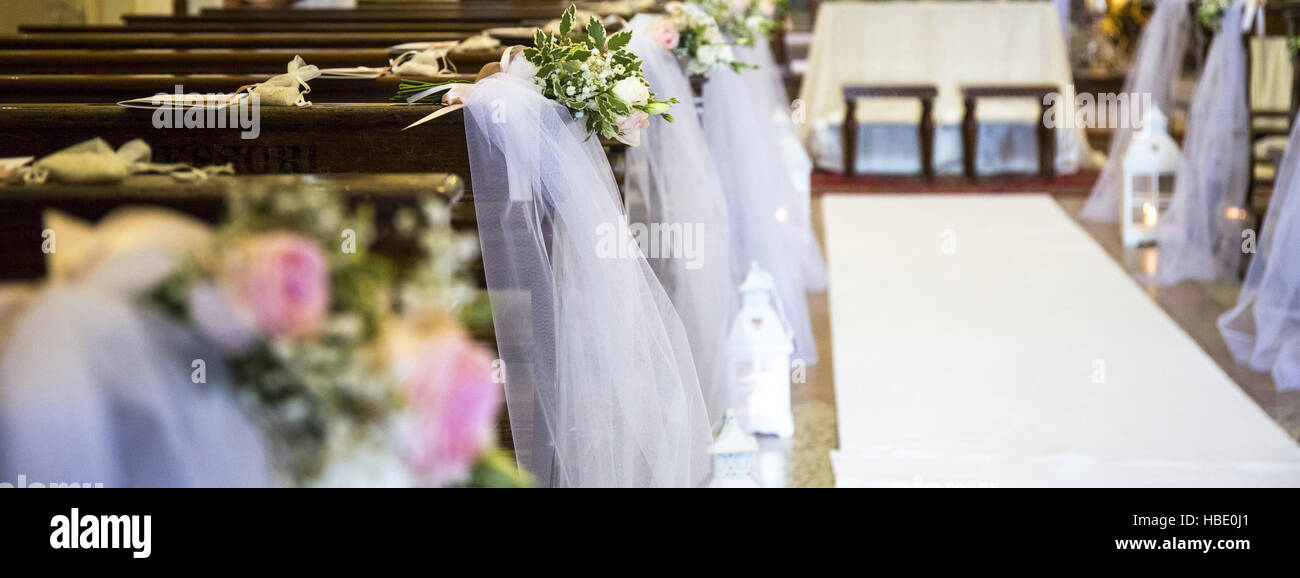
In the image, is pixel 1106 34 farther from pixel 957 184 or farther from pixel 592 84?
pixel 592 84

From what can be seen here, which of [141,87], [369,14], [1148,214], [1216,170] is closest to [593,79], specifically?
[141,87]

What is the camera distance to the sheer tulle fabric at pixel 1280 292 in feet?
16.1

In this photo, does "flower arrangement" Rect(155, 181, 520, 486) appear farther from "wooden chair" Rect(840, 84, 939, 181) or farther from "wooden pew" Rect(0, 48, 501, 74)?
"wooden chair" Rect(840, 84, 939, 181)

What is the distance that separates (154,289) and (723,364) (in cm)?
324

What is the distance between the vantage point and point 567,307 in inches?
112

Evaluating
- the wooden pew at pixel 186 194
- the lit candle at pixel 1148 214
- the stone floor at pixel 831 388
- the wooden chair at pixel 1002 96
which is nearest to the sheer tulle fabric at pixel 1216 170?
the stone floor at pixel 831 388

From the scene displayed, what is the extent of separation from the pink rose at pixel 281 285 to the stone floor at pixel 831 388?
279 cm

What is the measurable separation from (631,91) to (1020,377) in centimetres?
267

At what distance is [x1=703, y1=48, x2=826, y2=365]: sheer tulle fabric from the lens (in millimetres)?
5293

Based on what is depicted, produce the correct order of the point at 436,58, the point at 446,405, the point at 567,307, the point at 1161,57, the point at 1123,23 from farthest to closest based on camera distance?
1. the point at 1123,23
2. the point at 1161,57
3. the point at 436,58
4. the point at 567,307
5. the point at 446,405

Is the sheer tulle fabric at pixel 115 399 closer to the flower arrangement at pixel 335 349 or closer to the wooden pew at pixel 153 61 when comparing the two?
the flower arrangement at pixel 335 349

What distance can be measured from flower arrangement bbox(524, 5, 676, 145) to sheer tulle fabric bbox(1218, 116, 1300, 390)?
3061 mm

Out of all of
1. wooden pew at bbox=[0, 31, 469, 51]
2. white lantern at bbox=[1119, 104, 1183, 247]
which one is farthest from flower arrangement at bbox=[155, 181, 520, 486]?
white lantern at bbox=[1119, 104, 1183, 247]
